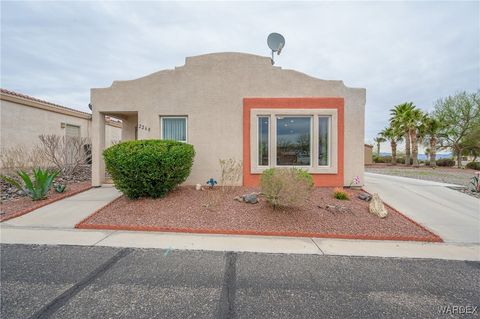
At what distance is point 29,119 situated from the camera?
11.0m

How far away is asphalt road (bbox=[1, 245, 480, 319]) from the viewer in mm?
2406

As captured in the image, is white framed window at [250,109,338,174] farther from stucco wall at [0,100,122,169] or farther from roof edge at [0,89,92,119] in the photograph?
roof edge at [0,89,92,119]

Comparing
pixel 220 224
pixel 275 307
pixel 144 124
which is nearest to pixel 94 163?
pixel 144 124

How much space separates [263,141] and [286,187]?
3.24m

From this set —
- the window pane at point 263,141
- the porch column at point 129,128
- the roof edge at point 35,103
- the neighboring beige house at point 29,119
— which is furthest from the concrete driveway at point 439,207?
the roof edge at point 35,103

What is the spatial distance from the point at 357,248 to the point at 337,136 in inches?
193

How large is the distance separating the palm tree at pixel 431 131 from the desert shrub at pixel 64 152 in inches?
1327

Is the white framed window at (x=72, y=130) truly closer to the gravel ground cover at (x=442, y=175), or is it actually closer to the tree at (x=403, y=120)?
the gravel ground cover at (x=442, y=175)

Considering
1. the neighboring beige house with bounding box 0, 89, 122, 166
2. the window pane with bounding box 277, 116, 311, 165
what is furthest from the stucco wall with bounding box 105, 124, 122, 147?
the window pane with bounding box 277, 116, 311, 165

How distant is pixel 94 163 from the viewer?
8.46 m

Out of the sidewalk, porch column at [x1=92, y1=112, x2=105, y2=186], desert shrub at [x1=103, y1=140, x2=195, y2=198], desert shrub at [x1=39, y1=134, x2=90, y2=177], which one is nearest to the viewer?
the sidewalk

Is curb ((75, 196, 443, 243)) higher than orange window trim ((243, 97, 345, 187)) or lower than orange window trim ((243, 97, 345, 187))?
lower

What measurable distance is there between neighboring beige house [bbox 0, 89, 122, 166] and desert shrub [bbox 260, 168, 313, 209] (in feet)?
41.2

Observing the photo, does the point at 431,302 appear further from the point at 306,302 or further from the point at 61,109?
the point at 61,109
